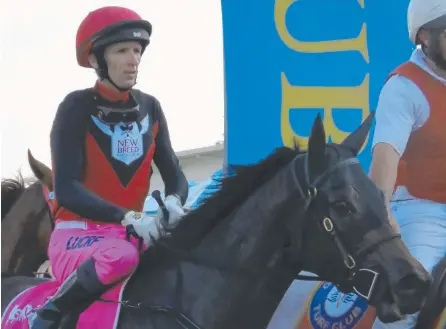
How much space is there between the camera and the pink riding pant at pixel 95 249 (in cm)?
354

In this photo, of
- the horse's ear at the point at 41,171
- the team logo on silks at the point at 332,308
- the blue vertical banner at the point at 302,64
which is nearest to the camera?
the team logo on silks at the point at 332,308

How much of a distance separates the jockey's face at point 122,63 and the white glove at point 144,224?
749 millimetres

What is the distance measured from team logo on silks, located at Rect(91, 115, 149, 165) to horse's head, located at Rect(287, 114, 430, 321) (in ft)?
3.35

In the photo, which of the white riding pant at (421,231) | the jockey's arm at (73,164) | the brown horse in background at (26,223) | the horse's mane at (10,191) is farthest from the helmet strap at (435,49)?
the horse's mane at (10,191)

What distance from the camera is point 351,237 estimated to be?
3117 millimetres

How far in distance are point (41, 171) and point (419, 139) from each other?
3.37m

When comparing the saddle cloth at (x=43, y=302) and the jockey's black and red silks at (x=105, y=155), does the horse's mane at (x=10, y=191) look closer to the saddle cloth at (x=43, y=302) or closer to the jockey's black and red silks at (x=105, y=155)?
the saddle cloth at (x=43, y=302)

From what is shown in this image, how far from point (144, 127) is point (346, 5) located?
2512 millimetres

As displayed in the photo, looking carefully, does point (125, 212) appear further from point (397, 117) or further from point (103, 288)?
point (397, 117)

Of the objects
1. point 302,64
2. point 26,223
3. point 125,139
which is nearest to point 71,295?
point 125,139

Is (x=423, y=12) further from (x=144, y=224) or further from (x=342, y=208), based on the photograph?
(x=144, y=224)

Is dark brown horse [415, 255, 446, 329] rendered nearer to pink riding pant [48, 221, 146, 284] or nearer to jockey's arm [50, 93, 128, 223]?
pink riding pant [48, 221, 146, 284]

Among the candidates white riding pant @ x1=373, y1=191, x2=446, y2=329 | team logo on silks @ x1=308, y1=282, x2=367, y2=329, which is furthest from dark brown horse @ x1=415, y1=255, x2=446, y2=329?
team logo on silks @ x1=308, y1=282, x2=367, y2=329

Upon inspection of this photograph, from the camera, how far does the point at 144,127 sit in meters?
4.02
